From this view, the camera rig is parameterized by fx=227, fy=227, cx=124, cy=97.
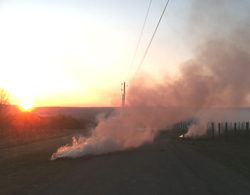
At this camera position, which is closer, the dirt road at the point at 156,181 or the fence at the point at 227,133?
the dirt road at the point at 156,181

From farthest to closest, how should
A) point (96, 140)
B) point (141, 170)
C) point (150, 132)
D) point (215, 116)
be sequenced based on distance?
1. point (215, 116)
2. point (150, 132)
3. point (96, 140)
4. point (141, 170)

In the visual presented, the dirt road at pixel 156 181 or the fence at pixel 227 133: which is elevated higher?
the dirt road at pixel 156 181

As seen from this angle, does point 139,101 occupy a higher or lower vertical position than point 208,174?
higher

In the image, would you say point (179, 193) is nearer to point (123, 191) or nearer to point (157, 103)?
point (123, 191)

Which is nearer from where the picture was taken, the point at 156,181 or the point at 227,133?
the point at 156,181

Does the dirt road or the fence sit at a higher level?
the dirt road

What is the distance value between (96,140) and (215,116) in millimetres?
37735

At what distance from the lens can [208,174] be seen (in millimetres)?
9977

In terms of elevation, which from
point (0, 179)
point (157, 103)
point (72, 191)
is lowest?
point (0, 179)

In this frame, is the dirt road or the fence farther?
the fence

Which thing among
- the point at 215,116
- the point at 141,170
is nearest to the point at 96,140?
the point at 141,170

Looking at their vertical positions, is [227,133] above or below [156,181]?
below

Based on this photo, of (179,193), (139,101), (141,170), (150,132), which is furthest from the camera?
(150,132)

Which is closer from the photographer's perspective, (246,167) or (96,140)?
(246,167)
